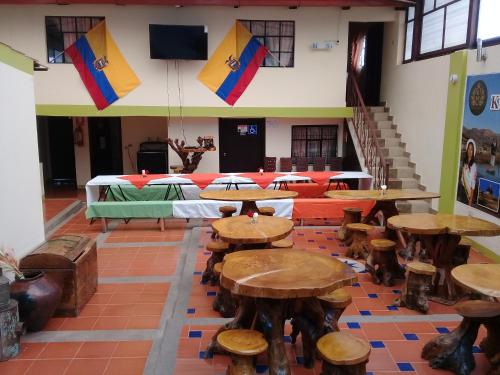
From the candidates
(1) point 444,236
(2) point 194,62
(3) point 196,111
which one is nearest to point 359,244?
(1) point 444,236

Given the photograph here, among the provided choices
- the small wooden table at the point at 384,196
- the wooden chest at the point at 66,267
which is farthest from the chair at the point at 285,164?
the wooden chest at the point at 66,267

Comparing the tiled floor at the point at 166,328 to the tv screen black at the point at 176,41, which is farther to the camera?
the tv screen black at the point at 176,41

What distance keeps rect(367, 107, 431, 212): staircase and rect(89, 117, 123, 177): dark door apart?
7.77 metres

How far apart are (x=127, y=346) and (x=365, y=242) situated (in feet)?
13.9

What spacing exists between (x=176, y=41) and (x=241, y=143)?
3.32 meters

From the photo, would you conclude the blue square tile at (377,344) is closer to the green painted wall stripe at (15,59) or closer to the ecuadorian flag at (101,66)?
the green painted wall stripe at (15,59)

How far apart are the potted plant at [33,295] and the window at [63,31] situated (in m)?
8.14

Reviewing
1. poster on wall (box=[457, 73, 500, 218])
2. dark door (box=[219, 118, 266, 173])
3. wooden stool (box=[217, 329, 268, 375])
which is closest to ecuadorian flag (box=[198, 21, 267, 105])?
dark door (box=[219, 118, 266, 173])

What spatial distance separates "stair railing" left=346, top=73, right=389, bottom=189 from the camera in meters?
10.2

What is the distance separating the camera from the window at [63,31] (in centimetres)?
1129

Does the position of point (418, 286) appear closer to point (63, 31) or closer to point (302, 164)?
point (302, 164)

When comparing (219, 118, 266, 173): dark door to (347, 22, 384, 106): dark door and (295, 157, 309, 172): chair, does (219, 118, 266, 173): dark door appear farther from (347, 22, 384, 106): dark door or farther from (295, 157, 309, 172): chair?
(347, 22, 384, 106): dark door

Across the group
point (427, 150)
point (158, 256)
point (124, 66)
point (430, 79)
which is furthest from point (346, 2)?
point (158, 256)

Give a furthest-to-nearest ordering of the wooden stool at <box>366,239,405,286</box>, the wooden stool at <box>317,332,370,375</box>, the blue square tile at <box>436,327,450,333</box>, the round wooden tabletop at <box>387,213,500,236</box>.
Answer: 1. the wooden stool at <box>366,239,405,286</box>
2. the round wooden tabletop at <box>387,213,500,236</box>
3. the blue square tile at <box>436,327,450,333</box>
4. the wooden stool at <box>317,332,370,375</box>
